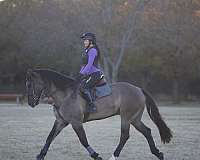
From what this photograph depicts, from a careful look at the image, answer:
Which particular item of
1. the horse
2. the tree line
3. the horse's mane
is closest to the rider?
the horse

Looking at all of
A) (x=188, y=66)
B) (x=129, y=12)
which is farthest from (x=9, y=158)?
(x=188, y=66)

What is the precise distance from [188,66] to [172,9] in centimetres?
623

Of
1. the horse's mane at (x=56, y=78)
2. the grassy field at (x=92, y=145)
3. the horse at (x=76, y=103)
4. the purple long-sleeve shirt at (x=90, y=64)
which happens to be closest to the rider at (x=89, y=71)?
the purple long-sleeve shirt at (x=90, y=64)

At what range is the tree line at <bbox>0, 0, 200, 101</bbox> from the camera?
35906mm

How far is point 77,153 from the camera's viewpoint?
34.6 feet

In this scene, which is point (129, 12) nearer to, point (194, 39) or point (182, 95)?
point (194, 39)

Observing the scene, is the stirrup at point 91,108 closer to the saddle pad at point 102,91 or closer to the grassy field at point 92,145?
the saddle pad at point 102,91

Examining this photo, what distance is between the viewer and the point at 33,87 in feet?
31.4

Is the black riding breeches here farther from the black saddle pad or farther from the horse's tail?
the horse's tail

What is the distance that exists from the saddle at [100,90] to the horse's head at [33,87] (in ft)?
3.27

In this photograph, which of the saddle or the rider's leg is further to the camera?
the saddle

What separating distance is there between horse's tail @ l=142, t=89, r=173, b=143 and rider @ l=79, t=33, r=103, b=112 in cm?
137

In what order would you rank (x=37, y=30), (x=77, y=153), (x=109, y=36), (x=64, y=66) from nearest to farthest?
1. (x=77, y=153)
2. (x=109, y=36)
3. (x=37, y=30)
4. (x=64, y=66)

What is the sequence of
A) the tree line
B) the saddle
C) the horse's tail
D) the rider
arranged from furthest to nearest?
the tree line, the horse's tail, the saddle, the rider
